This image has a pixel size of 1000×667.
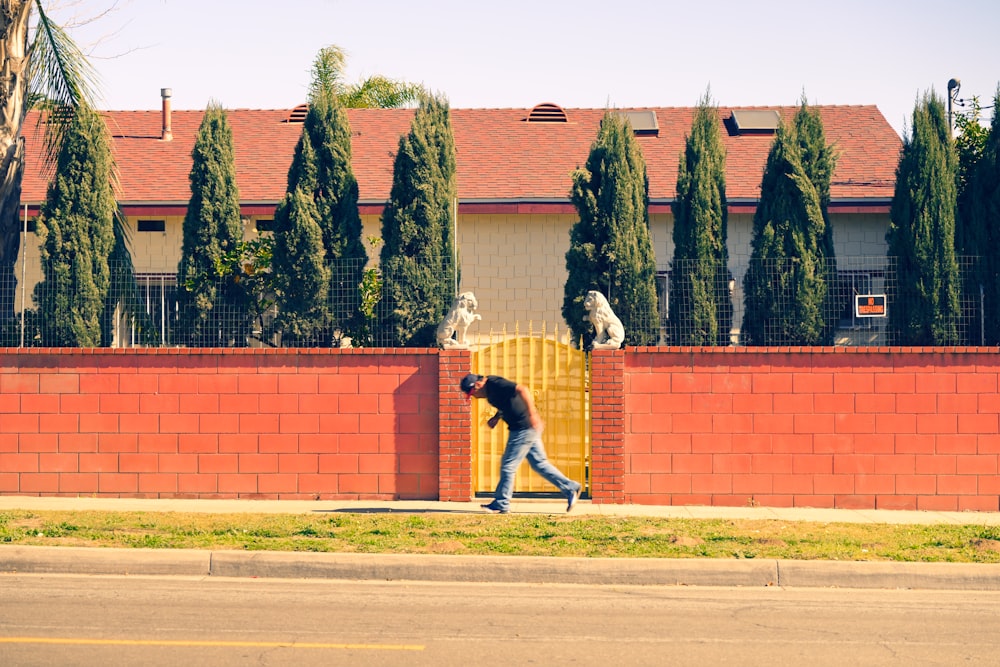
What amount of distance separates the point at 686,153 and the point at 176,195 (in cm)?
908

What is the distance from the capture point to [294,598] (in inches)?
364

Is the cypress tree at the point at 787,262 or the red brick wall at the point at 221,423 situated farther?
the cypress tree at the point at 787,262

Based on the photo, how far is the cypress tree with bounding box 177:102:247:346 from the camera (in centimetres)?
1492

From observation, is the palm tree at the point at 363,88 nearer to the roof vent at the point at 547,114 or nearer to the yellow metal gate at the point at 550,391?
the roof vent at the point at 547,114

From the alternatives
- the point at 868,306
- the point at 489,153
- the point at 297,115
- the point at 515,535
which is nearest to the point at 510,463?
the point at 515,535

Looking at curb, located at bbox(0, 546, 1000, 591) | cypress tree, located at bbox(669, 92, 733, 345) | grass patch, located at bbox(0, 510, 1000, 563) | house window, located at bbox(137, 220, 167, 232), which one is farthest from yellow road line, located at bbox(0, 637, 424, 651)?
house window, located at bbox(137, 220, 167, 232)

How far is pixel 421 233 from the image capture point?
A: 15.1 metres

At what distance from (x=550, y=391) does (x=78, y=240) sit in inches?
256

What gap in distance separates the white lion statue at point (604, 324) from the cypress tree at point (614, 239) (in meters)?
1.02

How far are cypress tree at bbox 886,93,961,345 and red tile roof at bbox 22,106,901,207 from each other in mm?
4123

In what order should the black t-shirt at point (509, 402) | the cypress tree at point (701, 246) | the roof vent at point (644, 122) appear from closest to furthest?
the black t-shirt at point (509, 402) < the cypress tree at point (701, 246) < the roof vent at point (644, 122)

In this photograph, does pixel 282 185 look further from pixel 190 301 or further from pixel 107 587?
pixel 107 587

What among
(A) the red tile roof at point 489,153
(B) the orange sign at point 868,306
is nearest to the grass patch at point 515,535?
(B) the orange sign at point 868,306

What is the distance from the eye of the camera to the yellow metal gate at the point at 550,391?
13.9 metres
